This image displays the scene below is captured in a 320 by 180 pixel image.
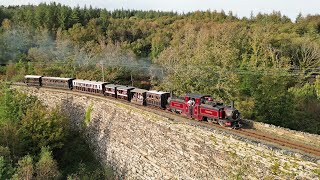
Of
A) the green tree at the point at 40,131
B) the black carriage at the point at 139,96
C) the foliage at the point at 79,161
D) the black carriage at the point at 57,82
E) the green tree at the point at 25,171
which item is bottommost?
the foliage at the point at 79,161

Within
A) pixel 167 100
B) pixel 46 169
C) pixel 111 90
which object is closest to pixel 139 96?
pixel 167 100

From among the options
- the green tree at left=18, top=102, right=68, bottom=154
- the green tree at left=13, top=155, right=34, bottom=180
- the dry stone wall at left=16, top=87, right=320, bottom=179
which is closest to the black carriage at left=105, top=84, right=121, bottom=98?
the dry stone wall at left=16, top=87, right=320, bottom=179

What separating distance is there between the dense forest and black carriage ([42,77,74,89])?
7.05 metres

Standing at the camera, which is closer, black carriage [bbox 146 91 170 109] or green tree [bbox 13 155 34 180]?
green tree [bbox 13 155 34 180]

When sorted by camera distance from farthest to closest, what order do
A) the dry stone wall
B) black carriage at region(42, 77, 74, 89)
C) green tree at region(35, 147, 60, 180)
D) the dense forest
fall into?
black carriage at region(42, 77, 74, 89) < the dense forest < green tree at region(35, 147, 60, 180) < the dry stone wall

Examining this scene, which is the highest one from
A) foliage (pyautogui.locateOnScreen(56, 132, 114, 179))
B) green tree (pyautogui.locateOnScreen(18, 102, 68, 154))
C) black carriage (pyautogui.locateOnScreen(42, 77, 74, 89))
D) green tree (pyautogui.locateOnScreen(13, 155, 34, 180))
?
black carriage (pyautogui.locateOnScreen(42, 77, 74, 89))

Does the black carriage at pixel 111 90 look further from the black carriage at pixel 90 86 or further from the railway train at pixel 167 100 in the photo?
the black carriage at pixel 90 86

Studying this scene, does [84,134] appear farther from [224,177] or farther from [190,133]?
[224,177]

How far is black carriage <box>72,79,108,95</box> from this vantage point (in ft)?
126

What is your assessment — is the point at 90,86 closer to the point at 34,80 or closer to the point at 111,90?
the point at 111,90

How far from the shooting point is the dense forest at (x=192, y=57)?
111ft

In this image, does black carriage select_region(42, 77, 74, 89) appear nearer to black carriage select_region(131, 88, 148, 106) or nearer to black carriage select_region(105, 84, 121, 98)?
black carriage select_region(105, 84, 121, 98)

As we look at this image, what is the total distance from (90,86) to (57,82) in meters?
7.72

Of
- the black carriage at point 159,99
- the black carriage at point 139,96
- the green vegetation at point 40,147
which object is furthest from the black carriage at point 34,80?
the black carriage at point 159,99
